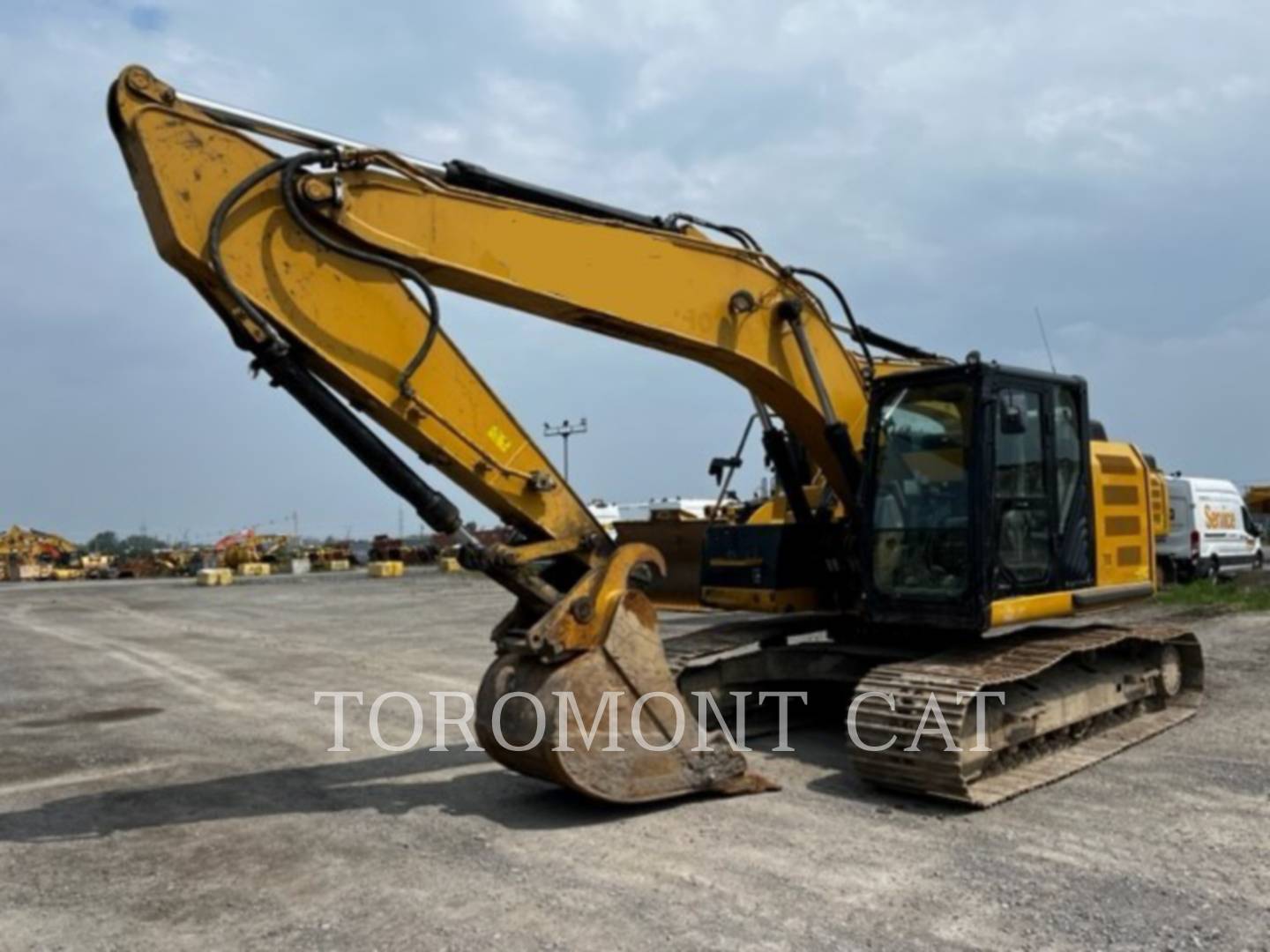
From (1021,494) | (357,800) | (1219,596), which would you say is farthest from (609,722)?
→ (1219,596)

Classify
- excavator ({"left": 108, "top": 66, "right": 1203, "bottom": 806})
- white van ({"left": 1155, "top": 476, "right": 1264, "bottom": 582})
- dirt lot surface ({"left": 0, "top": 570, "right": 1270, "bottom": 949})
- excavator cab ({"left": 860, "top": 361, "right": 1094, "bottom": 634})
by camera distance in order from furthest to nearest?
white van ({"left": 1155, "top": 476, "right": 1264, "bottom": 582})
excavator cab ({"left": 860, "top": 361, "right": 1094, "bottom": 634})
excavator ({"left": 108, "top": 66, "right": 1203, "bottom": 806})
dirt lot surface ({"left": 0, "top": 570, "right": 1270, "bottom": 949})

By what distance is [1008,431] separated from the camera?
7.05m

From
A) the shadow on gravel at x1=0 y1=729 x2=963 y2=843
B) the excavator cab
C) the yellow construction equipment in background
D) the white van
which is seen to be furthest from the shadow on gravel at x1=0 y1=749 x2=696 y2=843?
the yellow construction equipment in background

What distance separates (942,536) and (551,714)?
116 inches

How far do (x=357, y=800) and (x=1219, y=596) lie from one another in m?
16.5

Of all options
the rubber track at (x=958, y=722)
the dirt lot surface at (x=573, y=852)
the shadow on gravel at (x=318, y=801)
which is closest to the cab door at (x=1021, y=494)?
the rubber track at (x=958, y=722)

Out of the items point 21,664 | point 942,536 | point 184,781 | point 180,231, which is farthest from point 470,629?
point 180,231

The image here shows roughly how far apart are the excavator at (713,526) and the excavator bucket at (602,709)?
0.05 feet

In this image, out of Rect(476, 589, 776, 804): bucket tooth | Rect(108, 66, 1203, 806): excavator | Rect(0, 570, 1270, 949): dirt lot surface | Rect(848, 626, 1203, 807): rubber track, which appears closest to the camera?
Rect(0, 570, 1270, 949): dirt lot surface

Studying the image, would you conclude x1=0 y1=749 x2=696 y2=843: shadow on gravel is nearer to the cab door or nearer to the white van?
the cab door

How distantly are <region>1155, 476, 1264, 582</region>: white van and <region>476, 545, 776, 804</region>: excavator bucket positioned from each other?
700 inches

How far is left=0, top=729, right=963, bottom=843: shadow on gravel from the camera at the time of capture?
20.2ft

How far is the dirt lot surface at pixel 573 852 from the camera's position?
442cm

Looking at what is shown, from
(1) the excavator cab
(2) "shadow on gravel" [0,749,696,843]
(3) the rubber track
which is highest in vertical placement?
(1) the excavator cab
